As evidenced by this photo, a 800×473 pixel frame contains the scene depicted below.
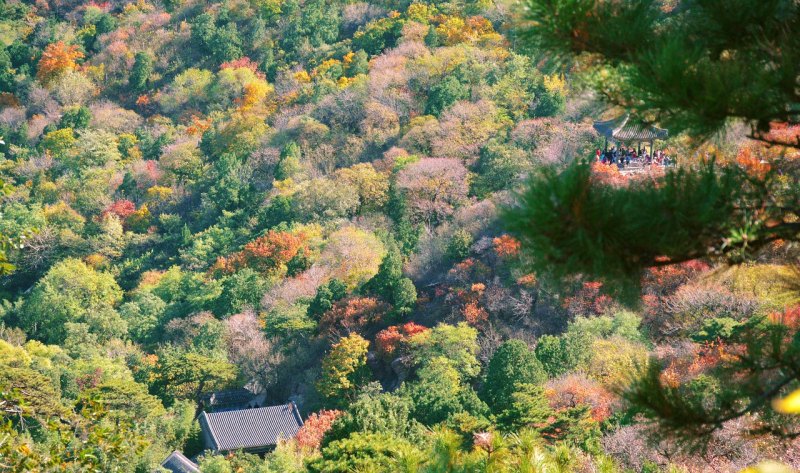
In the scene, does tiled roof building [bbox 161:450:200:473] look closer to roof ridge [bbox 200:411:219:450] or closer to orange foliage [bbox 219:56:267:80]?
roof ridge [bbox 200:411:219:450]

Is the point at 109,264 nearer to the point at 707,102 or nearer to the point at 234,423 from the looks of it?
the point at 234,423

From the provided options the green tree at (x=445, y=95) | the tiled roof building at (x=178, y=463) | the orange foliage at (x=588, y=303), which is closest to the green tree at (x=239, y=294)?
the tiled roof building at (x=178, y=463)

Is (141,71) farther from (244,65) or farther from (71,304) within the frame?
(71,304)

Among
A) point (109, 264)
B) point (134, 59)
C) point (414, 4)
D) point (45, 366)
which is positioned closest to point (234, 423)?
point (45, 366)

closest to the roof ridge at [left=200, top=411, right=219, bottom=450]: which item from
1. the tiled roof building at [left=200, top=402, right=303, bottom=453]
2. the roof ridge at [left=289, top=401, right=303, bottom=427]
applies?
the tiled roof building at [left=200, top=402, right=303, bottom=453]

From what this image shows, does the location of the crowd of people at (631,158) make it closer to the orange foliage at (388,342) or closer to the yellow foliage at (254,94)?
the orange foliage at (388,342)
